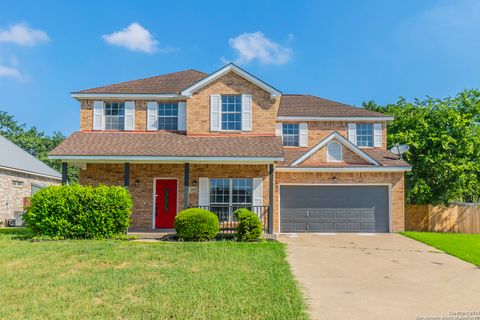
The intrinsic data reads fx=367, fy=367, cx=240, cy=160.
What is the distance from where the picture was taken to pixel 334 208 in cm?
1659

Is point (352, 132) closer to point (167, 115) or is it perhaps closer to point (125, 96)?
point (167, 115)

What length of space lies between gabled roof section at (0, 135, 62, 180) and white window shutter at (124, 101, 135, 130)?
8954 mm

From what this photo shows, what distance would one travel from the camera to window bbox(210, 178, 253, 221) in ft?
50.9

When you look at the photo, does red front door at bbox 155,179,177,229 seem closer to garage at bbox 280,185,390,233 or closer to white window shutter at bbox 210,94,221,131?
white window shutter at bbox 210,94,221,131

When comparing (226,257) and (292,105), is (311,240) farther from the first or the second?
(292,105)

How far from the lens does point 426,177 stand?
19938 mm

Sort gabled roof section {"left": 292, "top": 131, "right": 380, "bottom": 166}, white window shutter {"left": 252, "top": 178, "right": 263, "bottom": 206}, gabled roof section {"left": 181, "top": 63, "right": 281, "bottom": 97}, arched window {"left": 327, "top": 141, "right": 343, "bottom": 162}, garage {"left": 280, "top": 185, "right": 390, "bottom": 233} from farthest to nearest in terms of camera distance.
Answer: arched window {"left": 327, "top": 141, "right": 343, "bottom": 162} < gabled roof section {"left": 292, "top": 131, "right": 380, "bottom": 166} < garage {"left": 280, "top": 185, "right": 390, "bottom": 233} < gabled roof section {"left": 181, "top": 63, "right": 281, "bottom": 97} < white window shutter {"left": 252, "top": 178, "right": 263, "bottom": 206}

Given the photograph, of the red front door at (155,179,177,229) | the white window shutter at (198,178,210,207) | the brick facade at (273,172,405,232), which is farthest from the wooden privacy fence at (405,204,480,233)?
the red front door at (155,179,177,229)

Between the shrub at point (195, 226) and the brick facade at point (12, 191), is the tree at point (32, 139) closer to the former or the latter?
the brick facade at point (12, 191)

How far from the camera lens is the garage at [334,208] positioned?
54.1 ft

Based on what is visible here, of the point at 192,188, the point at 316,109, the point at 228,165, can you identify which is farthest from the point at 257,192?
the point at 316,109

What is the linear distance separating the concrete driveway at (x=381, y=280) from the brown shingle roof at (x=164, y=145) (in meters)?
3.92

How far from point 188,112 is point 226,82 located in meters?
2.12

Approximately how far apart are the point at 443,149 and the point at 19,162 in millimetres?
24694
